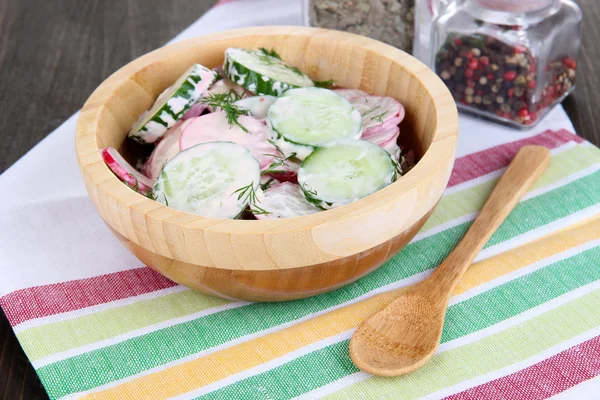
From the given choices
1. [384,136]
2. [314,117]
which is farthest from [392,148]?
[314,117]

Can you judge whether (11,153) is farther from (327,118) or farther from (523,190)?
(523,190)

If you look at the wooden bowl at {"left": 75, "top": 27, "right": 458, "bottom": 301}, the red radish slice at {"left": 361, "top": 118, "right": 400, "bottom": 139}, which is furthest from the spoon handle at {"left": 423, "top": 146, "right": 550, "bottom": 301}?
the red radish slice at {"left": 361, "top": 118, "right": 400, "bottom": 139}

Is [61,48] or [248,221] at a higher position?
[248,221]

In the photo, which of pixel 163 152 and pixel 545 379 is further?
pixel 163 152

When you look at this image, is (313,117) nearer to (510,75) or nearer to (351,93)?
(351,93)

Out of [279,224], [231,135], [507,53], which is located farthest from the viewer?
[507,53]

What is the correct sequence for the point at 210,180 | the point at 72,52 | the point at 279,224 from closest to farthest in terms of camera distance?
the point at 279,224 < the point at 210,180 < the point at 72,52

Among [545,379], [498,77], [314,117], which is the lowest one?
[545,379]
